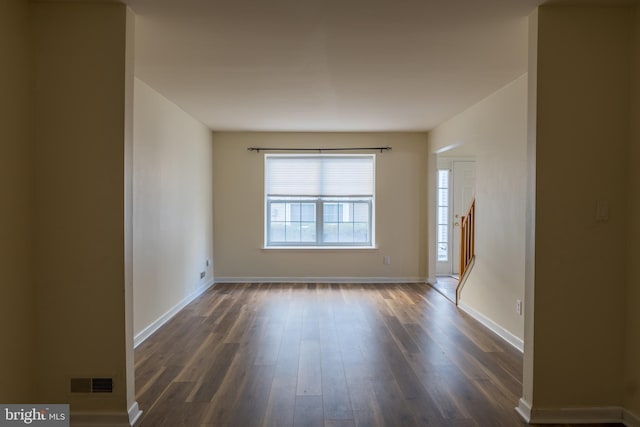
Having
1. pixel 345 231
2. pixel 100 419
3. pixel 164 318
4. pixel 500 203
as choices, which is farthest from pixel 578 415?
pixel 345 231

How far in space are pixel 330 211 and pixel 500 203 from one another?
2.96m

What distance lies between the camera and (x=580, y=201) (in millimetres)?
2188

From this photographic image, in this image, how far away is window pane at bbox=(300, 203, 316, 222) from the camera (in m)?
6.12

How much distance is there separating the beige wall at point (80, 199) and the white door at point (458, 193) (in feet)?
19.6

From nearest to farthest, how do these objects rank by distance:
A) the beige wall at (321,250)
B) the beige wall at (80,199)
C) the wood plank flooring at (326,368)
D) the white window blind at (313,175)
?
the beige wall at (80,199) → the wood plank flooring at (326,368) → the beige wall at (321,250) → the white window blind at (313,175)

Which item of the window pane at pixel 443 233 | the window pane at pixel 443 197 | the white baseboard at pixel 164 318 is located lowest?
the white baseboard at pixel 164 318

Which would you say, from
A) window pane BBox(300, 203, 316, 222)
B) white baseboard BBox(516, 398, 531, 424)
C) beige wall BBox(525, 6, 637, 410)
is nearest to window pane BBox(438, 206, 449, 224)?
window pane BBox(300, 203, 316, 222)

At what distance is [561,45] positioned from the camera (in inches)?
85.4

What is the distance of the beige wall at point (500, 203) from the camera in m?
3.33

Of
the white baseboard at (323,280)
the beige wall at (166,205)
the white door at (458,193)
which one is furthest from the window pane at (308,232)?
the white door at (458,193)

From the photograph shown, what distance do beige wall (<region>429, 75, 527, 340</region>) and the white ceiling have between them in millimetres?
221

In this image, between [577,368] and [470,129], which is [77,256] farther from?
[470,129]

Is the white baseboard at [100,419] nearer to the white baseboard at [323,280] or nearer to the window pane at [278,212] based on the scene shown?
the white baseboard at [323,280]

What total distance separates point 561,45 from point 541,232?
Answer: 3.64 feet
